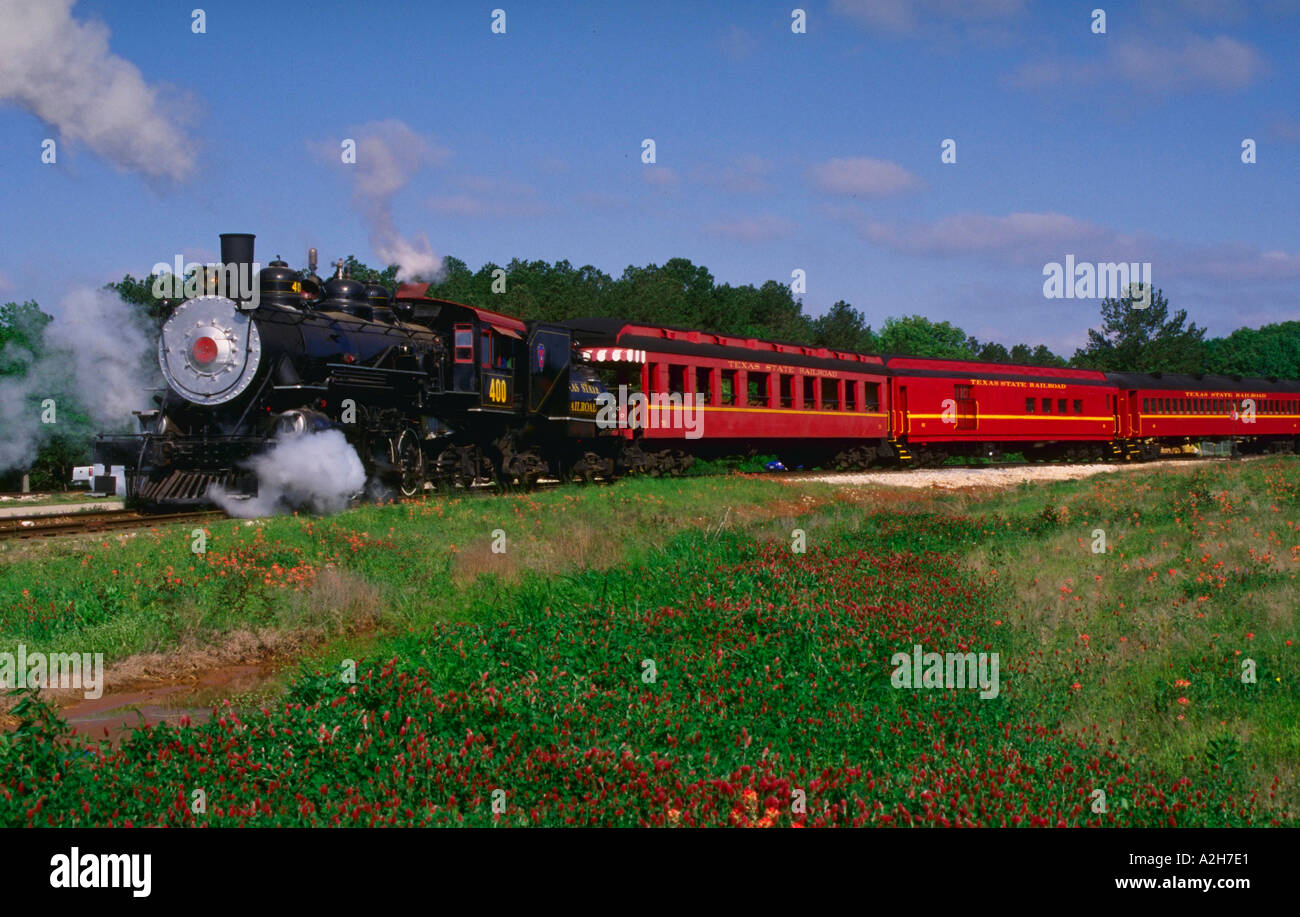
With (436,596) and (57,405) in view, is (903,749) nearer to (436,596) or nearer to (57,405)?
(436,596)

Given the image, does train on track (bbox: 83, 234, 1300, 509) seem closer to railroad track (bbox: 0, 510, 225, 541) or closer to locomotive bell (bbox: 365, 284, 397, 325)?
locomotive bell (bbox: 365, 284, 397, 325)

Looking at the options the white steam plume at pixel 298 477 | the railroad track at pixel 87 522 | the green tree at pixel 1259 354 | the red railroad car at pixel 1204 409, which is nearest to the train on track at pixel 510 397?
the white steam plume at pixel 298 477

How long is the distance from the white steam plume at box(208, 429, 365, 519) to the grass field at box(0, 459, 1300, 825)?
1668mm

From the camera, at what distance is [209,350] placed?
17.9 metres

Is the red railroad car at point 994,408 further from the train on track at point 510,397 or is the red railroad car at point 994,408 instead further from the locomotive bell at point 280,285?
the locomotive bell at point 280,285

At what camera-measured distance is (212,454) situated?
17.6 meters

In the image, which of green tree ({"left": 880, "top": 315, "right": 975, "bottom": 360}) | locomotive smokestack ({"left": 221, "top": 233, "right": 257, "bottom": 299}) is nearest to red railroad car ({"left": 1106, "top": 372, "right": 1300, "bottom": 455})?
locomotive smokestack ({"left": 221, "top": 233, "right": 257, "bottom": 299})

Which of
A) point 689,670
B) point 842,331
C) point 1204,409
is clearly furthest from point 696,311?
point 689,670

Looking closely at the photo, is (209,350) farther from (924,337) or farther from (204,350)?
(924,337)

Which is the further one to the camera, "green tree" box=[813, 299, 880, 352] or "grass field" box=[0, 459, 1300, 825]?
"green tree" box=[813, 299, 880, 352]

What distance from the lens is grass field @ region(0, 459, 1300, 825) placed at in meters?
6.03

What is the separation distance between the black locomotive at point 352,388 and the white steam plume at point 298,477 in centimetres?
19

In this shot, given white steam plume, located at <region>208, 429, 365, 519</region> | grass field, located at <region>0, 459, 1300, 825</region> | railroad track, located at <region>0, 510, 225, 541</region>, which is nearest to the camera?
grass field, located at <region>0, 459, 1300, 825</region>
